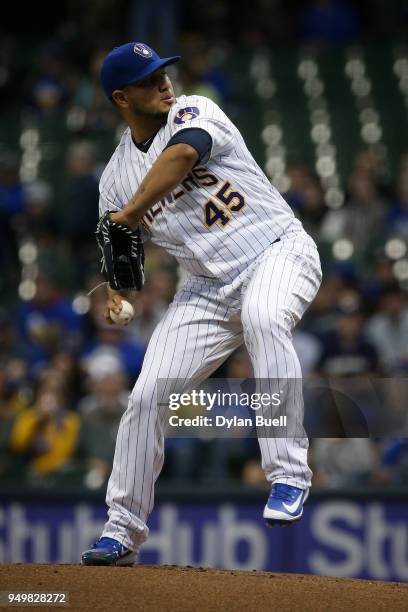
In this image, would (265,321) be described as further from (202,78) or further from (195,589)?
(202,78)

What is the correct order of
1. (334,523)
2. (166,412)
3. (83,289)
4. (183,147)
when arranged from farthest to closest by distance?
1. (83,289)
2. (334,523)
3. (166,412)
4. (183,147)

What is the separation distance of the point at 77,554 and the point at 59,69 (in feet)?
23.3

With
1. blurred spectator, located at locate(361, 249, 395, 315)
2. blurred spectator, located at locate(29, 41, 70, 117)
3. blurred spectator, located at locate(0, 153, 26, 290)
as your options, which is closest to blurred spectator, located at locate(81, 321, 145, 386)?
blurred spectator, located at locate(361, 249, 395, 315)

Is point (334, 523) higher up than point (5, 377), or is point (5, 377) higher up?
point (5, 377)

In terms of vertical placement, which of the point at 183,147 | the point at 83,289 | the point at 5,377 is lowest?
the point at 183,147

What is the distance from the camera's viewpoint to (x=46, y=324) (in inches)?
341

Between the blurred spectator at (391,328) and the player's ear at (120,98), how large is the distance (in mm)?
3824

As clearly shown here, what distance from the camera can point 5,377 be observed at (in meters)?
8.06

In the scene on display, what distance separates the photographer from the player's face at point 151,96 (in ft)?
13.6

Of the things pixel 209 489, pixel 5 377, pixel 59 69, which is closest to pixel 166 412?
pixel 209 489

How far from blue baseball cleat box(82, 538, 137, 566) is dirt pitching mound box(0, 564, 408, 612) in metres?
0.05

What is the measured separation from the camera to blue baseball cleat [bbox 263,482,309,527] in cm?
388

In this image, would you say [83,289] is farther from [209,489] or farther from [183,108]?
[183,108]

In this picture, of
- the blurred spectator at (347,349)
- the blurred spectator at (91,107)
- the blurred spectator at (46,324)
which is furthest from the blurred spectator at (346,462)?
the blurred spectator at (91,107)
